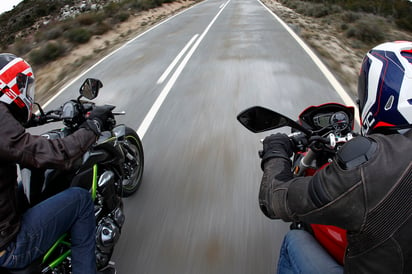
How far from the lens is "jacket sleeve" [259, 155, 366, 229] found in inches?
43.4

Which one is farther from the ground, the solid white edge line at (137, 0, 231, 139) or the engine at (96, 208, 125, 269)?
the engine at (96, 208, 125, 269)

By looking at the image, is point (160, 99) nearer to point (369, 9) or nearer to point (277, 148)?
point (277, 148)

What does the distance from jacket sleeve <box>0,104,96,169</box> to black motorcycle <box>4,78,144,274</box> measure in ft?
1.01

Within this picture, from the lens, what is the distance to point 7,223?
1.62m

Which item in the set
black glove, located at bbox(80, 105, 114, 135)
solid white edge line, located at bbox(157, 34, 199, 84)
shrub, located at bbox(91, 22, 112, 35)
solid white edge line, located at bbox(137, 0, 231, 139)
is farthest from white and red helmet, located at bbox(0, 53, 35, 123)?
shrub, located at bbox(91, 22, 112, 35)

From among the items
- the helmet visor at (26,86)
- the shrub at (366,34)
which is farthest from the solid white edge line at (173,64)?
the shrub at (366,34)

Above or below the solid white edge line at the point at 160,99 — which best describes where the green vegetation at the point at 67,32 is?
above

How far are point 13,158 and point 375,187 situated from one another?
1.67 m

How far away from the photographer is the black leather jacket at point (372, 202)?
41.8 inches

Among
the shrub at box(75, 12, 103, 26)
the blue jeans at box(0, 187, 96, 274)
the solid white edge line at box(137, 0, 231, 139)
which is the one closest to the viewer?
the blue jeans at box(0, 187, 96, 274)

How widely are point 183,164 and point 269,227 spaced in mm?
1489

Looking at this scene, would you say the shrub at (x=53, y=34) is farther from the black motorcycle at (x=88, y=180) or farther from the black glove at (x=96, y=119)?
the black glove at (x=96, y=119)

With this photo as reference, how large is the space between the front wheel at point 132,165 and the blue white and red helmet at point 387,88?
230cm

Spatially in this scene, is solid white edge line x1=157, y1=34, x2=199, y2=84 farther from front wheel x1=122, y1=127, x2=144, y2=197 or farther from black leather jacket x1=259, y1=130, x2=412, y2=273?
black leather jacket x1=259, y1=130, x2=412, y2=273
